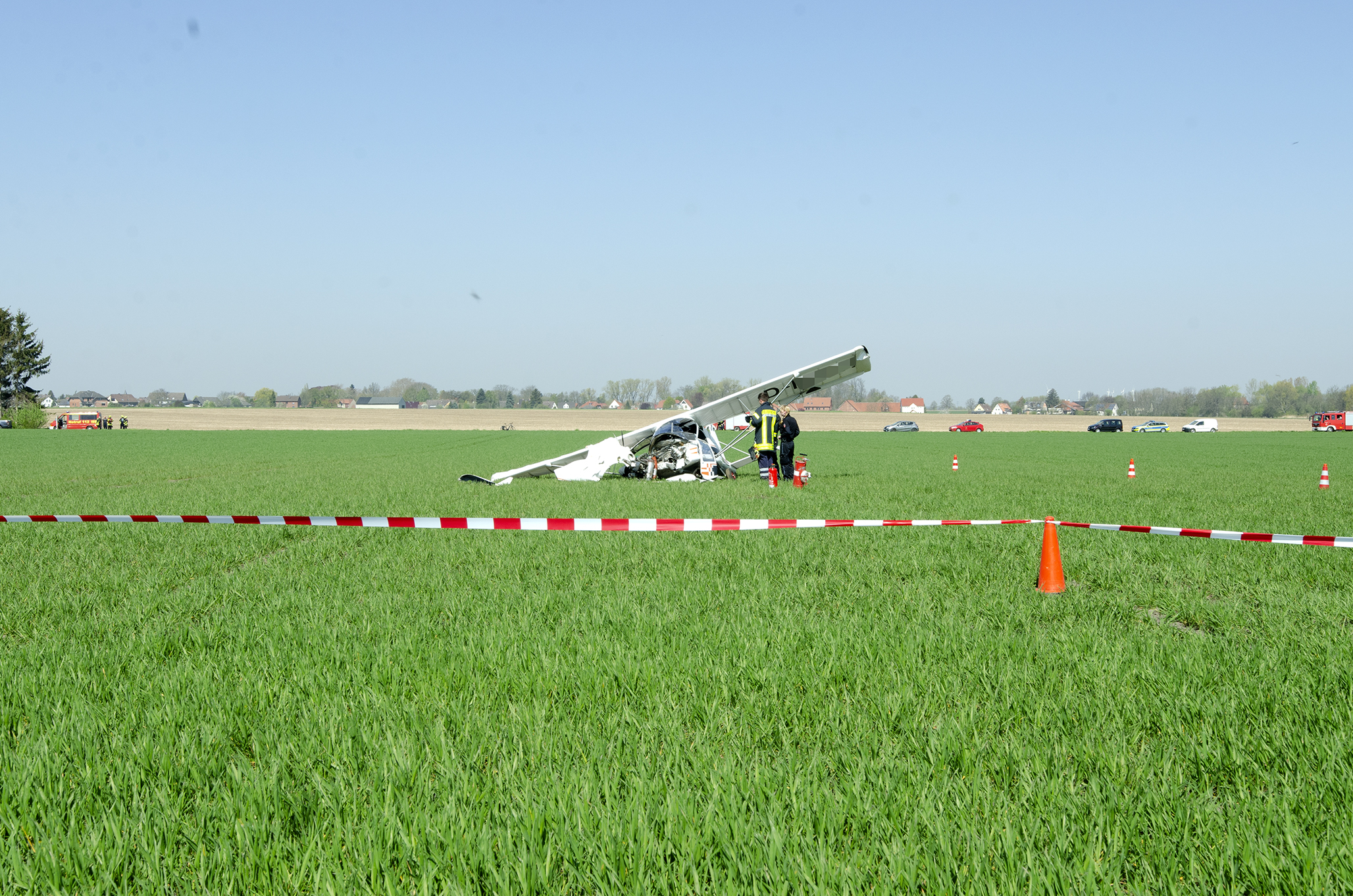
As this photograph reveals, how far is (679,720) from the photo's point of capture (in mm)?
3664

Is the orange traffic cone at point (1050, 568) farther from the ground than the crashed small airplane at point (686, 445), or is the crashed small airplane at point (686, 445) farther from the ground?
the crashed small airplane at point (686, 445)

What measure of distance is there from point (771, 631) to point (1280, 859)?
9.69 ft

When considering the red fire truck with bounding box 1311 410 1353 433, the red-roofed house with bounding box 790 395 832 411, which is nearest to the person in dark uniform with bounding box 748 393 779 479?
the red fire truck with bounding box 1311 410 1353 433

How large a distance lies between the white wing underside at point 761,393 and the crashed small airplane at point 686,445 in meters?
0.02

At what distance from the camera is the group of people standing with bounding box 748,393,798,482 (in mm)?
16203

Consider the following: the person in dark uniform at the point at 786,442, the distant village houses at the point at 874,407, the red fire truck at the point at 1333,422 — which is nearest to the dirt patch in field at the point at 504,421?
the red fire truck at the point at 1333,422

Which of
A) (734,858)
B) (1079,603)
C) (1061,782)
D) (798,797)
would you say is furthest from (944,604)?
(734,858)

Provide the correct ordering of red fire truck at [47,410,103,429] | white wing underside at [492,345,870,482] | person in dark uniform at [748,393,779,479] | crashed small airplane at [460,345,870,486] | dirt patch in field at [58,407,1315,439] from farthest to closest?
1. dirt patch in field at [58,407,1315,439]
2. red fire truck at [47,410,103,429]
3. crashed small airplane at [460,345,870,486]
4. white wing underside at [492,345,870,482]
5. person in dark uniform at [748,393,779,479]

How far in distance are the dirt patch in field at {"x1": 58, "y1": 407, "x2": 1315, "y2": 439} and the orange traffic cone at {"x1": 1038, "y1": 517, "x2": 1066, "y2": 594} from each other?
68.0 metres

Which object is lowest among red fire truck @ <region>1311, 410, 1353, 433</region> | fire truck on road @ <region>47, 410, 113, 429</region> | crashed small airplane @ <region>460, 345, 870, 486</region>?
red fire truck @ <region>1311, 410, 1353, 433</region>

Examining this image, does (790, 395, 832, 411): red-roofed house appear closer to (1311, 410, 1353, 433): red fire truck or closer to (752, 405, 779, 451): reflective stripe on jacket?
(1311, 410, 1353, 433): red fire truck

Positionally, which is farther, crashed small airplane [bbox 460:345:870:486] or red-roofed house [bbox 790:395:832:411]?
red-roofed house [bbox 790:395:832:411]

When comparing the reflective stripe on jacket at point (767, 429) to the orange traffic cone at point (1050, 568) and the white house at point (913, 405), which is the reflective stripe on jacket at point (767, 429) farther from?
the white house at point (913, 405)

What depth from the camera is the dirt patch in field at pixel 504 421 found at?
8444 cm
